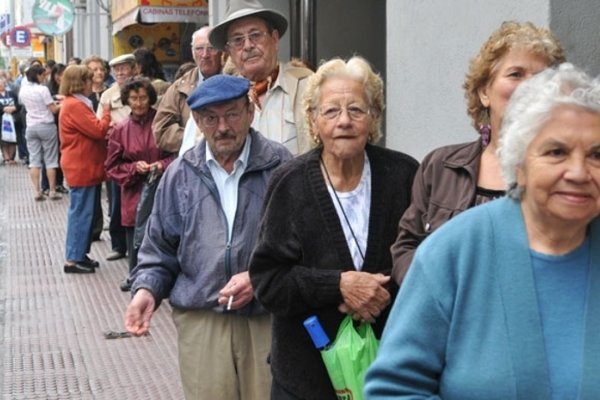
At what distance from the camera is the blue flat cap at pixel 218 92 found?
4383 mm

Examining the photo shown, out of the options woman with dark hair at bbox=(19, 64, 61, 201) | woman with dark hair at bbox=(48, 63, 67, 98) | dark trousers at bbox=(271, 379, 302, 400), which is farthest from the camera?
woman with dark hair at bbox=(48, 63, 67, 98)

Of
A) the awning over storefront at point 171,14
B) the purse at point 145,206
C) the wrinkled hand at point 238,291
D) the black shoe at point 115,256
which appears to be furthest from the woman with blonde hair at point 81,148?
the wrinkled hand at point 238,291

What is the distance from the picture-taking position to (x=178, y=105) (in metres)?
8.16

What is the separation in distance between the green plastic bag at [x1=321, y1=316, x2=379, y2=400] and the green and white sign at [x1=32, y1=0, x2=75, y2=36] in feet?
66.3

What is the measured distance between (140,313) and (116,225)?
741cm

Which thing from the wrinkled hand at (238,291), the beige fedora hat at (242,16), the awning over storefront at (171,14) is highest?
the awning over storefront at (171,14)

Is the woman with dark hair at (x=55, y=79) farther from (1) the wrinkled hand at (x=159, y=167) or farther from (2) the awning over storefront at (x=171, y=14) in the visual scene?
(1) the wrinkled hand at (x=159, y=167)

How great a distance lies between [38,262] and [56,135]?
492 cm

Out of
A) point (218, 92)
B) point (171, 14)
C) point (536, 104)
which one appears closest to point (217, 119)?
point (218, 92)

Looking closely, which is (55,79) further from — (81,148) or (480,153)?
Answer: (480,153)

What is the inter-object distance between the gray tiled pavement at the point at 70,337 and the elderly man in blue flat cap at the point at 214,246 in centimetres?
254

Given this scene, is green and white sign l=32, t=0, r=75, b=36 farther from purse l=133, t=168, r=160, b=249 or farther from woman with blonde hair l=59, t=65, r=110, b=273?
purse l=133, t=168, r=160, b=249

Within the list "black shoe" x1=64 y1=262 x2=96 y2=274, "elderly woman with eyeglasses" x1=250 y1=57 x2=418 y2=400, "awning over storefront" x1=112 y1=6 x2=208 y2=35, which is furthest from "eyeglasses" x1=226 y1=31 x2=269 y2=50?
"awning over storefront" x1=112 y1=6 x2=208 y2=35

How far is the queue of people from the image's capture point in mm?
2443
